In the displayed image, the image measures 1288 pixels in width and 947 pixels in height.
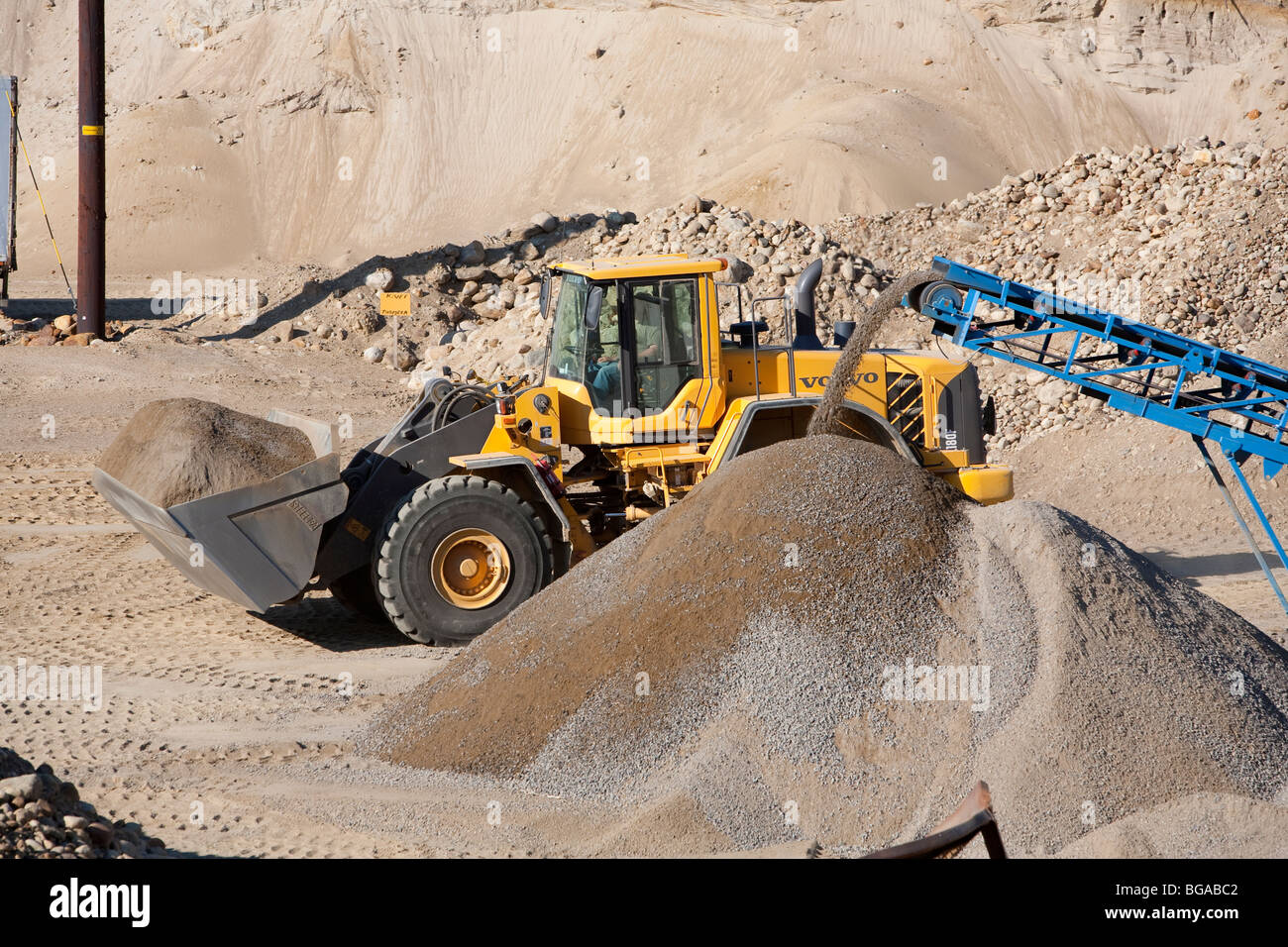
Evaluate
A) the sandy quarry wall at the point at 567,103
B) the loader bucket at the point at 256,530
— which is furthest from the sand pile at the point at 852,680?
the sandy quarry wall at the point at 567,103

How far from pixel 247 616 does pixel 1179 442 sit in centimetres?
916

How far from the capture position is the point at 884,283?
703 inches

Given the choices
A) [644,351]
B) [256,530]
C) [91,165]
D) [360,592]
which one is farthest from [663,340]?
[91,165]

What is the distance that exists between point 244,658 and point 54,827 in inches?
147

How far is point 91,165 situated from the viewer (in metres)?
19.7

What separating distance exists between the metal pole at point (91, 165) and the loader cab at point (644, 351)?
43.9 feet

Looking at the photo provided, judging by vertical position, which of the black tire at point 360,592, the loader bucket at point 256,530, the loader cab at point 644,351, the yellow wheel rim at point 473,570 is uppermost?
the loader cab at point 644,351

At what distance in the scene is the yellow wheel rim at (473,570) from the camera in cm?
852

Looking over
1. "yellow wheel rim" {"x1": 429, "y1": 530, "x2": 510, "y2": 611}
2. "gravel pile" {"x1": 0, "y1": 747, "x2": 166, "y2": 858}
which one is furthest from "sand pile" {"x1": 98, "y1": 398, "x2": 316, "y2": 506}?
"gravel pile" {"x1": 0, "y1": 747, "x2": 166, "y2": 858}

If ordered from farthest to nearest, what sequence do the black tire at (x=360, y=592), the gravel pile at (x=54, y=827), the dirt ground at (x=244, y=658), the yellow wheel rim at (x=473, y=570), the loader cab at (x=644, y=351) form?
the black tire at (x=360, y=592) < the loader cab at (x=644, y=351) < the yellow wheel rim at (x=473, y=570) < the dirt ground at (x=244, y=658) < the gravel pile at (x=54, y=827)

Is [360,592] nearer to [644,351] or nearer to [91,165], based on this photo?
[644,351]

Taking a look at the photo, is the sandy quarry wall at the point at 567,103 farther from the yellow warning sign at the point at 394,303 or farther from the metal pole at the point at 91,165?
the yellow warning sign at the point at 394,303

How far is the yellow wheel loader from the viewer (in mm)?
8070
